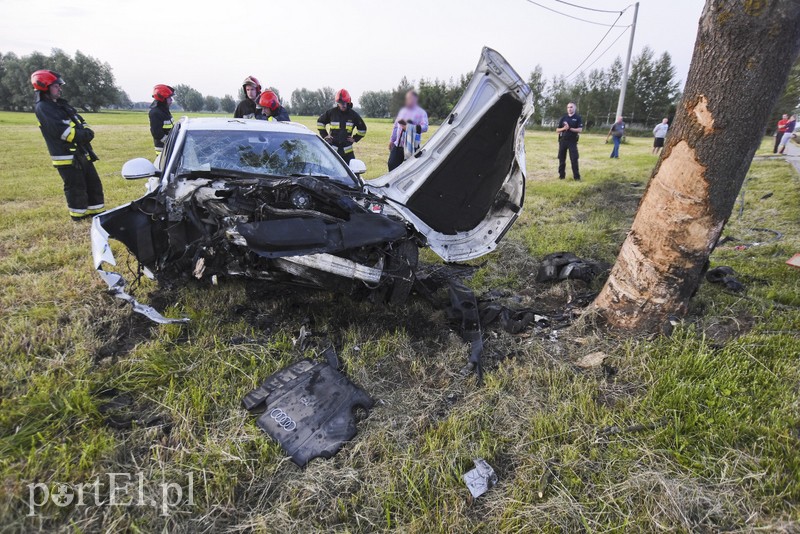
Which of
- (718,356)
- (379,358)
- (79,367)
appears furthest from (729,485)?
(79,367)

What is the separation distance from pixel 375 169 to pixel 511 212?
8143 mm

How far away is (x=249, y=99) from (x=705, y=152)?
21.6 ft

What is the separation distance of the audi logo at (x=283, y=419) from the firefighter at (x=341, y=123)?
5.13 meters

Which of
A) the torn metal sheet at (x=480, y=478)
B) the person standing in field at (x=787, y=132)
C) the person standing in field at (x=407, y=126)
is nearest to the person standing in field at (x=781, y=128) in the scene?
the person standing in field at (x=787, y=132)

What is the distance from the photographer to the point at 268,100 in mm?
6086

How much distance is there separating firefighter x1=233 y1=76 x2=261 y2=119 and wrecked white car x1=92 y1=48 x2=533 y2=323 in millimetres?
3064

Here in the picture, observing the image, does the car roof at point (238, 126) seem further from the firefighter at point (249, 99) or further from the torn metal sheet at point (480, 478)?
the torn metal sheet at point (480, 478)

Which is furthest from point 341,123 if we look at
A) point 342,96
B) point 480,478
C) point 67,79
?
point 67,79

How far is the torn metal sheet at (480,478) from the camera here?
1793 millimetres

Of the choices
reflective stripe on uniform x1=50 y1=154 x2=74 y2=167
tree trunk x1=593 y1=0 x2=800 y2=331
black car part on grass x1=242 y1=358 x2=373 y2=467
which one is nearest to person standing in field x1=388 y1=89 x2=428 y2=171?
tree trunk x1=593 y1=0 x2=800 y2=331

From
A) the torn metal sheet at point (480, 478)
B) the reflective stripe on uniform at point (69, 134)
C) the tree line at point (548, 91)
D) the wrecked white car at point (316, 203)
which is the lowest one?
the torn metal sheet at point (480, 478)

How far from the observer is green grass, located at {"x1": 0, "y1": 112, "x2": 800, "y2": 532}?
1.65m

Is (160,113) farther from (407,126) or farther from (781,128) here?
(781,128)

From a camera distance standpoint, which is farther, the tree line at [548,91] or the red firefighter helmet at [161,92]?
the tree line at [548,91]
